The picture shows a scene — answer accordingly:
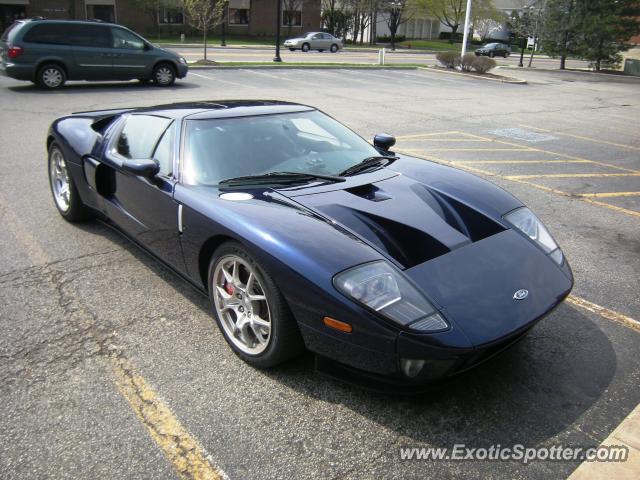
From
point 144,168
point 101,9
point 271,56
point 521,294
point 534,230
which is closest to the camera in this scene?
point 521,294

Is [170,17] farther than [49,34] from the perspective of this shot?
Yes

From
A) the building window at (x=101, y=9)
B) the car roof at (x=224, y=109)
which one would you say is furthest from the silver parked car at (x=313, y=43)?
the car roof at (x=224, y=109)

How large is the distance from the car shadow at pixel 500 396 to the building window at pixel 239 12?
51.3m

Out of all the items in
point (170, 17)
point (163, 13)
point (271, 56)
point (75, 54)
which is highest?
point (163, 13)

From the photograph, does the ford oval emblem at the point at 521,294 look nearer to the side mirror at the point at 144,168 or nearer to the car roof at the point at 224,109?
the car roof at the point at 224,109

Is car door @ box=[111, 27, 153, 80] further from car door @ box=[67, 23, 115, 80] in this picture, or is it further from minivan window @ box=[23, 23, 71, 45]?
minivan window @ box=[23, 23, 71, 45]

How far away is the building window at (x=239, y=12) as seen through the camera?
48.9 meters

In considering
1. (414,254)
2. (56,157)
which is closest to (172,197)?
(414,254)

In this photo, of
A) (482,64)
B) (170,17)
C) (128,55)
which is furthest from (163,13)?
(128,55)

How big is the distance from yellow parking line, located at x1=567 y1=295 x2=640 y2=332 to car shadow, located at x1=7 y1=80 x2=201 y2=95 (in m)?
13.5

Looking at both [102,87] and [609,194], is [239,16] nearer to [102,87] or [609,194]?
[102,87]

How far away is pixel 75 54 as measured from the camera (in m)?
14.1

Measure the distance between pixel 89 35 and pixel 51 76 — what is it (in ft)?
4.98

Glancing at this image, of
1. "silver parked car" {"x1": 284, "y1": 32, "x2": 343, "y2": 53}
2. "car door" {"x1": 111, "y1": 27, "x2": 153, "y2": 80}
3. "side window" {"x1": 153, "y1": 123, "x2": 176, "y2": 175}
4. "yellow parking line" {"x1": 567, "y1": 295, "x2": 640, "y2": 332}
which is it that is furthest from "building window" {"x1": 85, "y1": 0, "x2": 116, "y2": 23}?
"yellow parking line" {"x1": 567, "y1": 295, "x2": 640, "y2": 332}
